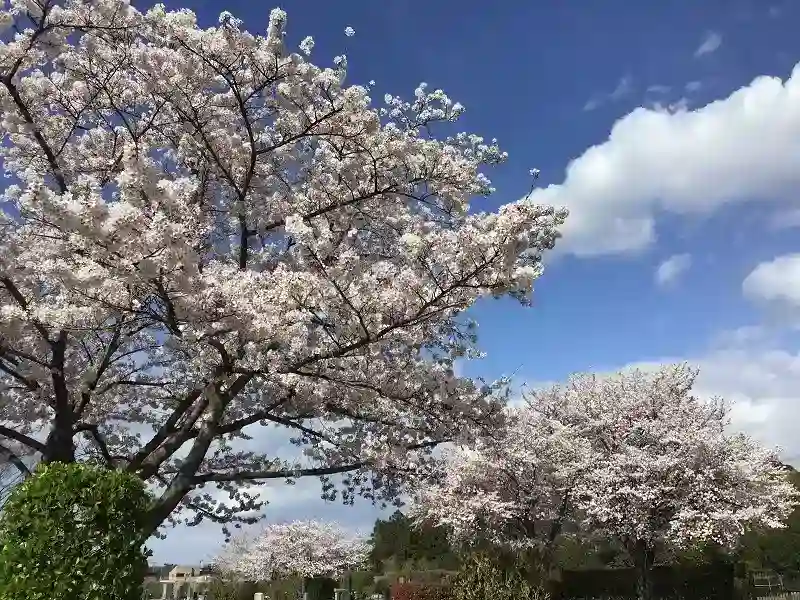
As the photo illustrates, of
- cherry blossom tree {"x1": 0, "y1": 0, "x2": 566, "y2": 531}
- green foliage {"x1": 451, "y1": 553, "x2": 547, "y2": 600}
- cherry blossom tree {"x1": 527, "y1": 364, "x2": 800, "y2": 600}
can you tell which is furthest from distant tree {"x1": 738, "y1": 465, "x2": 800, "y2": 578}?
cherry blossom tree {"x1": 0, "y1": 0, "x2": 566, "y2": 531}

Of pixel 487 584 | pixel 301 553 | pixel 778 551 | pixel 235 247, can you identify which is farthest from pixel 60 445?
pixel 778 551

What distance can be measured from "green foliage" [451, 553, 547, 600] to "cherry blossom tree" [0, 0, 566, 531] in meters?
2.67

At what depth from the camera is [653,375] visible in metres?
22.1

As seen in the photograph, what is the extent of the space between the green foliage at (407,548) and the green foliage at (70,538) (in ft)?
89.1

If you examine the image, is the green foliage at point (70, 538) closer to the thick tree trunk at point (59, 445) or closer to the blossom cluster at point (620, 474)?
the thick tree trunk at point (59, 445)

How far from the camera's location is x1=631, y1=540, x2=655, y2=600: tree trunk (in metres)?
19.6

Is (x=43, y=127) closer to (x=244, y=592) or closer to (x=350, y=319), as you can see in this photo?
(x=350, y=319)

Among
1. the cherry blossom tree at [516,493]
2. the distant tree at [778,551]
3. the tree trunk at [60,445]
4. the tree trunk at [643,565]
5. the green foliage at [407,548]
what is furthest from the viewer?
the distant tree at [778,551]

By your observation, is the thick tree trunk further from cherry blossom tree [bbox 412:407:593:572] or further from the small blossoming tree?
cherry blossom tree [bbox 412:407:593:572]

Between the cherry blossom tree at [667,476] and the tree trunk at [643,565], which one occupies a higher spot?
the cherry blossom tree at [667,476]

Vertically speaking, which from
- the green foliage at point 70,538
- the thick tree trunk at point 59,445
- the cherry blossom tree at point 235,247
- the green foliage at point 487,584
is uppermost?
the cherry blossom tree at point 235,247

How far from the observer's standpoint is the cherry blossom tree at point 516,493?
2120cm

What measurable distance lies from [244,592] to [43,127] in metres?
24.8

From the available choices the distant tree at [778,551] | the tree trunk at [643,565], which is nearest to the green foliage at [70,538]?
the tree trunk at [643,565]
